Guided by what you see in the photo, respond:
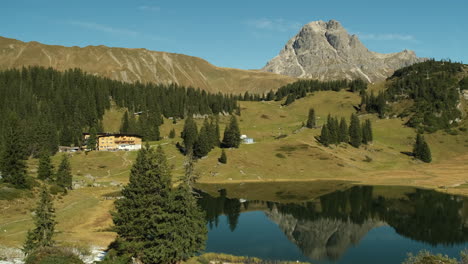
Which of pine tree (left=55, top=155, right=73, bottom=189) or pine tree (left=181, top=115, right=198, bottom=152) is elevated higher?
pine tree (left=181, top=115, right=198, bottom=152)

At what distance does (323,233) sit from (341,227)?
20.2 feet

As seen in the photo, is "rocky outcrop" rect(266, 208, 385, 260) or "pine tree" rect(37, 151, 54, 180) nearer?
"rocky outcrop" rect(266, 208, 385, 260)

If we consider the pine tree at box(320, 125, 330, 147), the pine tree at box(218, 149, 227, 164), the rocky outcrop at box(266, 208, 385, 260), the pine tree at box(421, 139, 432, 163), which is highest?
the pine tree at box(320, 125, 330, 147)

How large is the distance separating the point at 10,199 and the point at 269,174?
91934 mm

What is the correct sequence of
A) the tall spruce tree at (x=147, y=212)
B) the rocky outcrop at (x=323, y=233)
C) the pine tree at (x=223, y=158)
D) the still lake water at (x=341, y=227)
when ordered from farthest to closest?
the pine tree at (x=223, y=158), the rocky outcrop at (x=323, y=233), the still lake water at (x=341, y=227), the tall spruce tree at (x=147, y=212)

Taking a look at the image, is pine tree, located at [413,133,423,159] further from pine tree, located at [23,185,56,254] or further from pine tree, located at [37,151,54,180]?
pine tree, located at [23,185,56,254]

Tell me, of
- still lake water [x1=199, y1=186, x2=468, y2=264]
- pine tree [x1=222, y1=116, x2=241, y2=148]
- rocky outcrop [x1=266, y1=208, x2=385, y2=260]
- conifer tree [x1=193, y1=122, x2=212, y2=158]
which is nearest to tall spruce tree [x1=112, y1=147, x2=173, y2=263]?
still lake water [x1=199, y1=186, x2=468, y2=264]

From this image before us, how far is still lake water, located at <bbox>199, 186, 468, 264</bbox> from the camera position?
58.0 metres

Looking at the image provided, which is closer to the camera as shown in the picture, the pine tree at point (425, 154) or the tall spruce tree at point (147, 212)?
the tall spruce tree at point (147, 212)

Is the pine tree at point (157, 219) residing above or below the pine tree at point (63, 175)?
above

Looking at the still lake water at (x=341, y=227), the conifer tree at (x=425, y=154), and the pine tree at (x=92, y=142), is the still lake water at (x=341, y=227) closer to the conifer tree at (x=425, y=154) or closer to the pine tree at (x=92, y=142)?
the conifer tree at (x=425, y=154)

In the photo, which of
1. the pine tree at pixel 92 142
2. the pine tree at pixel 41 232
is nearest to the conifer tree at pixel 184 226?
the pine tree at pixel 41 232

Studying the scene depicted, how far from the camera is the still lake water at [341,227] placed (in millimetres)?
57969

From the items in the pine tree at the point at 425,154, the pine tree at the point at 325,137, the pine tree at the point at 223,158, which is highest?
the pine tree at the point at 325,137
